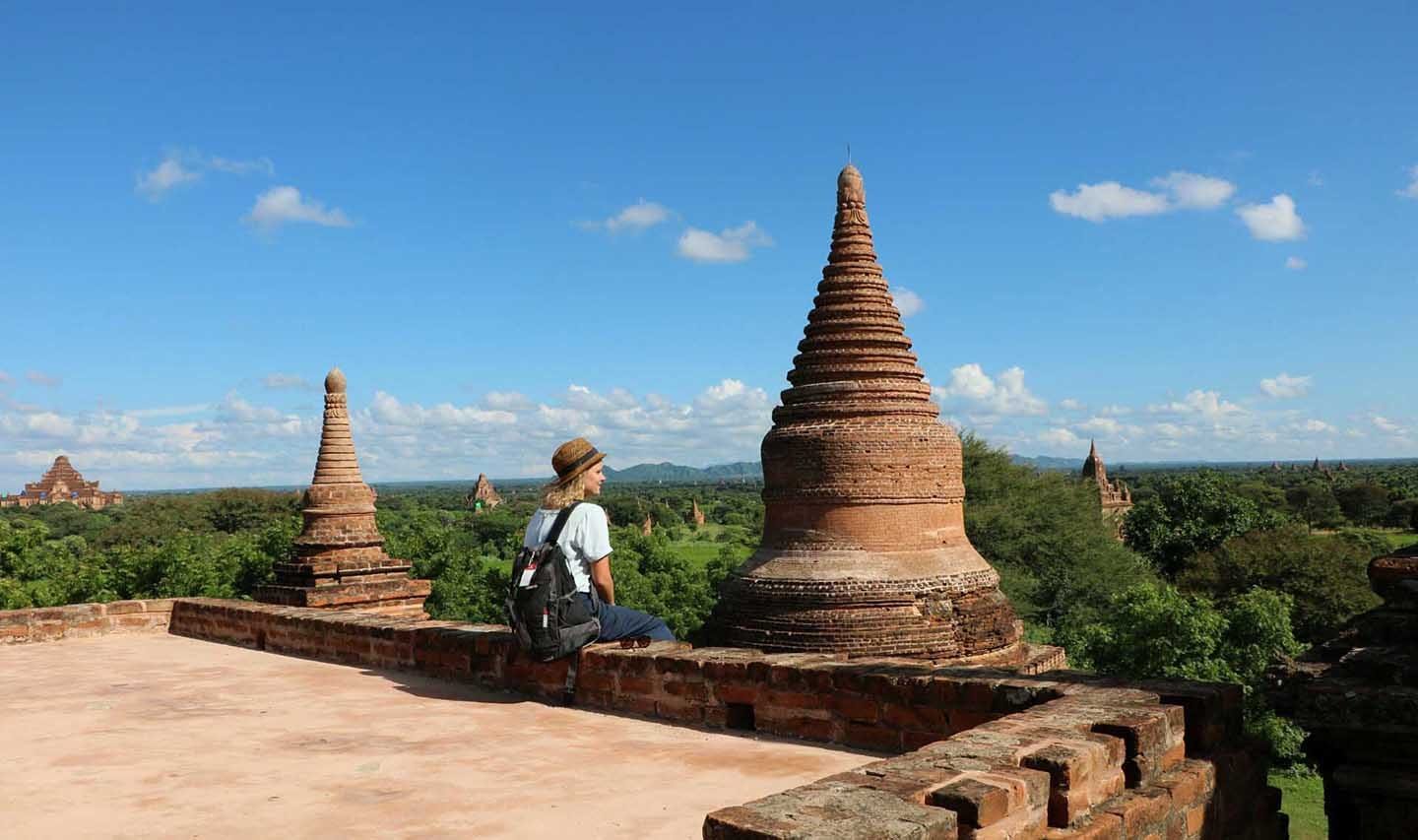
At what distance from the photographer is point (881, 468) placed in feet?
43.2

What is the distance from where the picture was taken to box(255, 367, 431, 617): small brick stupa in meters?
15.2

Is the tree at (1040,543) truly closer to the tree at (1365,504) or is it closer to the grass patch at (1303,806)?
the grass patch at (1303,806)

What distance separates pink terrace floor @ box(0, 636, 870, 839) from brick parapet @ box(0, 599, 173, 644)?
11.6ft

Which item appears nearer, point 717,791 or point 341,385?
point 717,791

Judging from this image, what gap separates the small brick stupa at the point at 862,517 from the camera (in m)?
12.7

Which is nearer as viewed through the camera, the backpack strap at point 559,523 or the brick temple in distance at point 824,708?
the brick temple in distance at point 824,708

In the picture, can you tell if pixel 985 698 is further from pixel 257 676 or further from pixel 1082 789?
pixel 257 676

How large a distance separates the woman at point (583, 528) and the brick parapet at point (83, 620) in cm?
671

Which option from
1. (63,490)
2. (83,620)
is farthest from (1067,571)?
(63,490)

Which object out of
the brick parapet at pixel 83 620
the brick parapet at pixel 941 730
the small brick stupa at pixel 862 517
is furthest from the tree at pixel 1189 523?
the brick parapet at pixel 941 730

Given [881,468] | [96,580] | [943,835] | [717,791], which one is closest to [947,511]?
[881,468]

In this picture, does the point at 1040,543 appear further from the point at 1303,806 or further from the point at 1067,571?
the point at 1303,806

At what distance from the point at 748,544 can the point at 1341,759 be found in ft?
161

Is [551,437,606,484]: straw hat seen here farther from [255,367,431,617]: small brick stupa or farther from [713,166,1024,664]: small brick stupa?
[255,367,431,617]: small brick stupa
